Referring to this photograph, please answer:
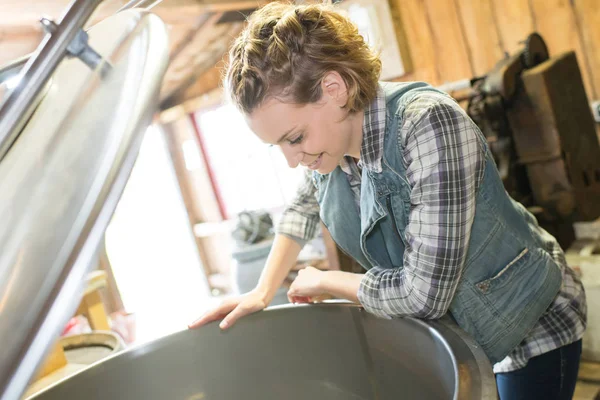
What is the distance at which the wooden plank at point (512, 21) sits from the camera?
96.8 inches

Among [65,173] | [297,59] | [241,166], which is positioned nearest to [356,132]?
[297,59]

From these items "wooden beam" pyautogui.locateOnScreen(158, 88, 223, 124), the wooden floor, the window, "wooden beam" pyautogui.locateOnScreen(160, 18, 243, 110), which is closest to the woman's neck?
the wooden floor

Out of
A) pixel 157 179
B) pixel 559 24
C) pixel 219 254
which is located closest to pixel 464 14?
pixel 559 24

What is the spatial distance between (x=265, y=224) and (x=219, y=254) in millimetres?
1830

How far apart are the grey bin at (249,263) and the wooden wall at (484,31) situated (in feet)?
4.13

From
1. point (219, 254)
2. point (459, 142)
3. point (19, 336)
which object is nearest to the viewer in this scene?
point (19, 336)

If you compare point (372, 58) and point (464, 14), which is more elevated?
point (464, 14)

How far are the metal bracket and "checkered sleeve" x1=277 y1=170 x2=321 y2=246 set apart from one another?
0.66m

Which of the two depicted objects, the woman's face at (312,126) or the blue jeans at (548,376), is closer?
the woman's face at (312,126)

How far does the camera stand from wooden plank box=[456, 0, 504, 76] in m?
2.59

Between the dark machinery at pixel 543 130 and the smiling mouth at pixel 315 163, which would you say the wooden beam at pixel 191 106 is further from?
the smiling mouth at pixel 315 163

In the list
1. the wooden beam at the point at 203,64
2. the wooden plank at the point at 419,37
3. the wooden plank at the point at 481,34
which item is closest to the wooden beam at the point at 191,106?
the wooden beam at the point at 203,64

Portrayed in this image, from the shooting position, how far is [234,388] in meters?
0.94

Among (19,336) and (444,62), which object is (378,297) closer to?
(19,336)
